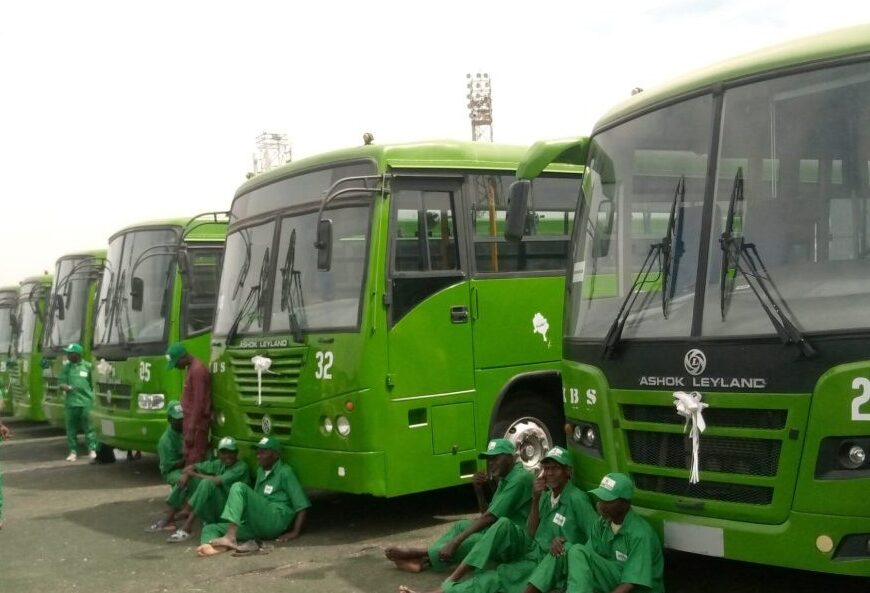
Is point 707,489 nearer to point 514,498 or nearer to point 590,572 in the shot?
point 590,572

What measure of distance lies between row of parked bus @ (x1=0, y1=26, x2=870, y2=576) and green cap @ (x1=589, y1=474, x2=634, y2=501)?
171 mm

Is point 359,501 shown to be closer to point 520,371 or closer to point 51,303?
point 520,371

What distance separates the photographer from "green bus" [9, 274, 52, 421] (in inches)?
674

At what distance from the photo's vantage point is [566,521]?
6.08 meters

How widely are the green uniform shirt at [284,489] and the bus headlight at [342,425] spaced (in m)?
0.61

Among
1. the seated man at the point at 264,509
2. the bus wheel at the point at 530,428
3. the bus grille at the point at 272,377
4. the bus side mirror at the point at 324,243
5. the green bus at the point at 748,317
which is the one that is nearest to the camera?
the green bus at the point at 748,317

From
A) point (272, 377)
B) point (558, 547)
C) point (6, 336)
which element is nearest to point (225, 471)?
point (272, 377)

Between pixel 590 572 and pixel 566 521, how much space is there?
655 millimetres

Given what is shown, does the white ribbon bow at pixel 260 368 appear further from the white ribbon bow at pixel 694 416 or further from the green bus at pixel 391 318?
the white ribbon bow at pixel 694 416

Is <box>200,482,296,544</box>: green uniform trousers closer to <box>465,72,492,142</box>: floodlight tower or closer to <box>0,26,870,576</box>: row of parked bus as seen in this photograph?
<box>0,26,870,576</box>: row of parked bus

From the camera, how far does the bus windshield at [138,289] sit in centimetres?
1195

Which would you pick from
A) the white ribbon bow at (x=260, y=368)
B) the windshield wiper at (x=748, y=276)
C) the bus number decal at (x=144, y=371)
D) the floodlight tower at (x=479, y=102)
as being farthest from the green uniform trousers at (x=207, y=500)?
the floodlight tower at (x=479, y=102)

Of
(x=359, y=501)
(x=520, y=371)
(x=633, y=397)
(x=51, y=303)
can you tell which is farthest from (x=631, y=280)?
(x=51, y=303)

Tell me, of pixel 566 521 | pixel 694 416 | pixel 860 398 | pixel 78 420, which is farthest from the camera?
pixel 78 420
